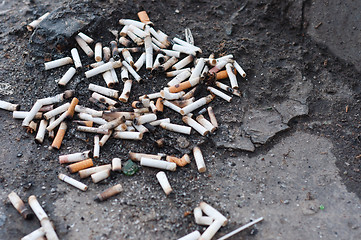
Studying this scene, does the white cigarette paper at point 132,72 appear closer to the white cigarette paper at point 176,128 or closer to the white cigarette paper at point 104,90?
the white cigarette paper at point 104,90

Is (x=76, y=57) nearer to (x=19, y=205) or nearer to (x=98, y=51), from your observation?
(x=98, y=51)

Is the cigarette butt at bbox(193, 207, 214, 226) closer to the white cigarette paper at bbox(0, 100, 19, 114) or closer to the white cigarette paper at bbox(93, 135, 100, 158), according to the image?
the white cigarette paper at bbox(93, 135, 100, 158)

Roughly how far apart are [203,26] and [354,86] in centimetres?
290

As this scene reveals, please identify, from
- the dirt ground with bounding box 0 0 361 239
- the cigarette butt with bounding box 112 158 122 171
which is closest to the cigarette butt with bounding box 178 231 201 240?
the dirt ground with bounding box 0 0 361 239

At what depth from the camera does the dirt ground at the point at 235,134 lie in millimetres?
4535

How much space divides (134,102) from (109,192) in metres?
1.53

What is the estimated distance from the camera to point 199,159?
513 cm

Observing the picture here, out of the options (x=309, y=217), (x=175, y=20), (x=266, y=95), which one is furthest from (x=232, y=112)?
(x=175, y=20)

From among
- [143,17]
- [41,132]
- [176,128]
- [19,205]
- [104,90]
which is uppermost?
[143,17]

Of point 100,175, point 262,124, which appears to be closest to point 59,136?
point 100,175

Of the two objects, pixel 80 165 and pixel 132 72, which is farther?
pixel 132 72

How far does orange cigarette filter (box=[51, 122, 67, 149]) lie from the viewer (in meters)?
5.27

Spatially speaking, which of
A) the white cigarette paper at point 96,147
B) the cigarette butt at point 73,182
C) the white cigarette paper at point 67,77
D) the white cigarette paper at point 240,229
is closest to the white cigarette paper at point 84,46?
the white cigarette paper at point 67,77

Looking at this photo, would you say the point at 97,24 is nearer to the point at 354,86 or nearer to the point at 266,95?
the point at 266,95
